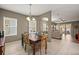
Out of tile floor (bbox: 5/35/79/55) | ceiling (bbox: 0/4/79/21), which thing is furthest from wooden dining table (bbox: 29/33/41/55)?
ceiling (bbox: 0/4/79/21)

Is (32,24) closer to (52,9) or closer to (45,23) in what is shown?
(45,23)

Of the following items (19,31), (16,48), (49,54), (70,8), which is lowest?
(49,54)

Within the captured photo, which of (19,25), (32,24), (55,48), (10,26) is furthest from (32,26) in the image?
(55,48)

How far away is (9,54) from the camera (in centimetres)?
221

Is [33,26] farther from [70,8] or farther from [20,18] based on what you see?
[70,8]

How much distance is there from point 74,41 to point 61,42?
0.36 meters

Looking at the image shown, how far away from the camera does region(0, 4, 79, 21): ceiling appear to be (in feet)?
7.20

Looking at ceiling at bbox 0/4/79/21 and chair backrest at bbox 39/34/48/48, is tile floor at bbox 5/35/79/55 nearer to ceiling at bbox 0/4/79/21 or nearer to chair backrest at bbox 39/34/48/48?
chair backrest at bbox 39/34/48/48

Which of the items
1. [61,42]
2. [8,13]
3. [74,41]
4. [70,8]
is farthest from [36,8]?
[74,41]

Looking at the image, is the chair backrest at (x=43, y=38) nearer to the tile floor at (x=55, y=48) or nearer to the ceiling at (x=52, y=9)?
the tile floor at (x=55, y=48)

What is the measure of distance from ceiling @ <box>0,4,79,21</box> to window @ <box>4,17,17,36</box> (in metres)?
0.27

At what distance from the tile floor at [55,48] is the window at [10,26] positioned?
0.92 feet

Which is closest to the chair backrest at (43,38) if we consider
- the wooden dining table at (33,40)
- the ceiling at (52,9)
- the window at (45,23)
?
the wooden dining table at (33,40)

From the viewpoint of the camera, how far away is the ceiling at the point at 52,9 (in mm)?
2195
